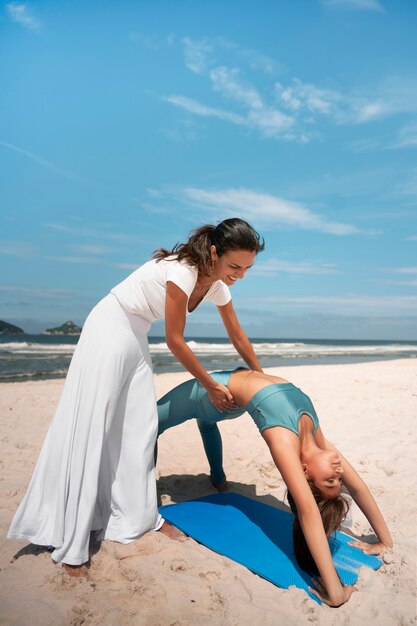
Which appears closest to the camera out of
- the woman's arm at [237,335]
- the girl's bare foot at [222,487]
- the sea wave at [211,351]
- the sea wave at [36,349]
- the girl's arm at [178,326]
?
the girl's arm at [178,326]

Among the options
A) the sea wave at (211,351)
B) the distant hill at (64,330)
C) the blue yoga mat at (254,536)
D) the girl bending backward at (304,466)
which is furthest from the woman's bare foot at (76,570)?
the distant hill at (64,330)

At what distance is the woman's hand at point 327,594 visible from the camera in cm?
219

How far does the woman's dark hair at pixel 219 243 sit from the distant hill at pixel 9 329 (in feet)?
172

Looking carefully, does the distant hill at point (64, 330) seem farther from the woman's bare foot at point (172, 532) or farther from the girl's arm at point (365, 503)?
the girl's arm at point (365, 503)

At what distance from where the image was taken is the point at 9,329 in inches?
2073

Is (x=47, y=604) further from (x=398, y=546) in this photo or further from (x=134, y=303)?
(x=398, y=546)

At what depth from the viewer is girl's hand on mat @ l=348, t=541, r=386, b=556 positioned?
2684 millimetres

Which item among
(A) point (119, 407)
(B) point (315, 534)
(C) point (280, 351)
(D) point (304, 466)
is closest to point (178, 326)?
(A) point (119, 407)

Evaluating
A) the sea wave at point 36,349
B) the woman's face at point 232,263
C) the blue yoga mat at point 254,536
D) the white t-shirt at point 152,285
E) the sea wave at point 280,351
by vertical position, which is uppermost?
the woman's face at point 232,263

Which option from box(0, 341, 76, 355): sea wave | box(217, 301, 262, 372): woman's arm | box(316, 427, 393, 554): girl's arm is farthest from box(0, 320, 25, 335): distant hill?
box(316, 427, 393, 554): girl's arm

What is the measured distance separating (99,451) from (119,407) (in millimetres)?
281

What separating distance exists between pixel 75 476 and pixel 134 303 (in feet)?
3.28

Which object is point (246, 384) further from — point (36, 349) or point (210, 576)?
point (36, 349)

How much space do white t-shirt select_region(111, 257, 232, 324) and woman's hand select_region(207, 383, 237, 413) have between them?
543 mm
